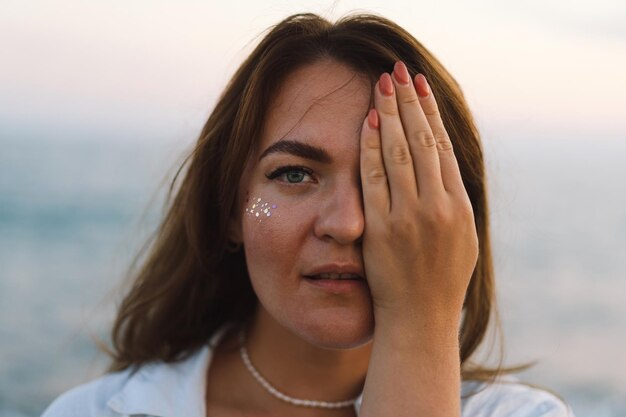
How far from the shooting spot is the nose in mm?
2971

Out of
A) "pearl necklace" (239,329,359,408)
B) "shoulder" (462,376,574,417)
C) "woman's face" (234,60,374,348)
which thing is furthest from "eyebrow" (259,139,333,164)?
"shoulder" (462,376,574,417)

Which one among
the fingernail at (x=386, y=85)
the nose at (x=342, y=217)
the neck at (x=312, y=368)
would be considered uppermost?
the fingernail at (x=386, y=85)

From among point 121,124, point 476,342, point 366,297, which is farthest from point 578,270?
point 366,297

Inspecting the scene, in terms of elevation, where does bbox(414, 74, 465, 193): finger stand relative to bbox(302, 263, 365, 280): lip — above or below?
above

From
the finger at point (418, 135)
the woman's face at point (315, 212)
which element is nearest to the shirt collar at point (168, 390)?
the woman's face at point (315, 212)

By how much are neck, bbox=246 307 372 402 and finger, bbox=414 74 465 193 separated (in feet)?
2.75

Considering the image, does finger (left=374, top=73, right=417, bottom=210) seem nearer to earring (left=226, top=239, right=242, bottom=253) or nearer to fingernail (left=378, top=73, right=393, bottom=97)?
fingernail (left=378, top=73, right=393, bottom=97)

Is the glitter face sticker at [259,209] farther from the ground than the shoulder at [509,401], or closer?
farther from the ground

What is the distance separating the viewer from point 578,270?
1280 cm

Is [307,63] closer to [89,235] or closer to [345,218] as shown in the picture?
[345,218]

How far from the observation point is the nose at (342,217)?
2971 mm

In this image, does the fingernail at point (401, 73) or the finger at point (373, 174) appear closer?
the finger at point (373, 174)

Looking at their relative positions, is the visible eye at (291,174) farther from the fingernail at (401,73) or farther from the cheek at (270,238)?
the fingernail at (401,73)

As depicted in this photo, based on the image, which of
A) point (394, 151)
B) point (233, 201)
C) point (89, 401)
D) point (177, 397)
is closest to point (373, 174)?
point (394, 151)
